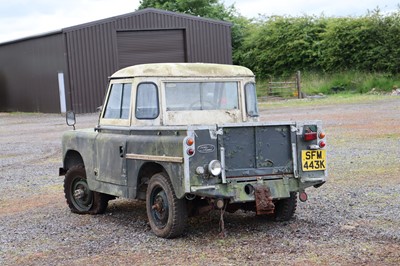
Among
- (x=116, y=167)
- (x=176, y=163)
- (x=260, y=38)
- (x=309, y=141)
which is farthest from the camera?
(x=260, y=38)

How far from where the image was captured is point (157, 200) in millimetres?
8008

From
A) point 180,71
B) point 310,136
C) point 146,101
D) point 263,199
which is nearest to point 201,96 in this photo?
point 180,71

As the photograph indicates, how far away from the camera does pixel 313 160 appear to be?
26.6ft

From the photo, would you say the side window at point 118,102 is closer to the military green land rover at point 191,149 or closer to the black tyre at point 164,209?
the military green land rover at point 191,149

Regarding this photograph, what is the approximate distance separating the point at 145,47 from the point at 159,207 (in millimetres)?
29323

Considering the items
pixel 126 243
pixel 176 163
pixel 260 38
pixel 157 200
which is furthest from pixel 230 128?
pixel 260 38

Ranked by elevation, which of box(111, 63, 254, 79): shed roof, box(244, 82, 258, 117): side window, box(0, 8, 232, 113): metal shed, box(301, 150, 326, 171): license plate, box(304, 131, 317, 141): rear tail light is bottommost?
box(301, 150, 326, 171): license plate

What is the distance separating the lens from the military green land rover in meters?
7.53

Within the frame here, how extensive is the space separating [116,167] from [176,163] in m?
1.39

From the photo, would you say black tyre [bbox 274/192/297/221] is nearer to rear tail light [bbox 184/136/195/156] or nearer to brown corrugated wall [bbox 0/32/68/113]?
rear tail light [bbox 184/136/195/156]

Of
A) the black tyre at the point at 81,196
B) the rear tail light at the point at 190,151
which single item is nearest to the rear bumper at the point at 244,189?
the rear tail light at the point at 190,151

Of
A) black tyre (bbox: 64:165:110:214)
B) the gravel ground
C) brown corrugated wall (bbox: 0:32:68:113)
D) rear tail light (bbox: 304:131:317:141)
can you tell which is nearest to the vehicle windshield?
rear tail light (bbox: 304:131:317:141)

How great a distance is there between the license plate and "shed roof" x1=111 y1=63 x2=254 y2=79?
1624 mm

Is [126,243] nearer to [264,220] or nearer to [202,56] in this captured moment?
[264,220]
